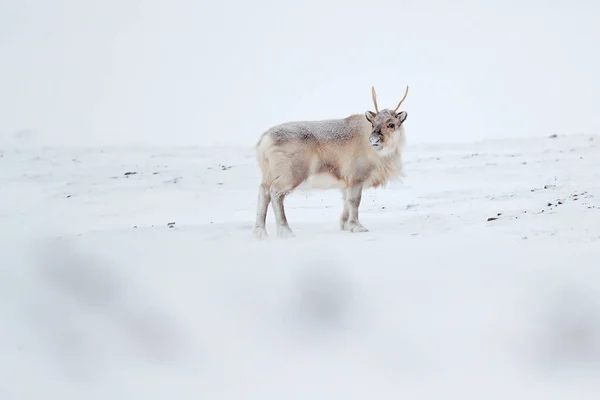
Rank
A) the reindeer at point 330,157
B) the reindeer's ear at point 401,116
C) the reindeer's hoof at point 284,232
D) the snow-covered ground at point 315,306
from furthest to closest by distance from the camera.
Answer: the reindeer's ear at point 401,116 < the reindeer's hoof at point 284,232 < the reindeer at point 330,157 < the snow-covered ground at point 315,306

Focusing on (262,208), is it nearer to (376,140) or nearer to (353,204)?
(353,204)

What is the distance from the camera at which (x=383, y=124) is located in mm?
10125

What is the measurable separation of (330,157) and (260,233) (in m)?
1.32

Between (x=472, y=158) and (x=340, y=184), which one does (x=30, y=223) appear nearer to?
(x=340, y=184)

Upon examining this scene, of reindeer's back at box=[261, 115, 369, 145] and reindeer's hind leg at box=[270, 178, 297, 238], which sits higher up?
reindeer's back at box=[261, 115, 369, 145]

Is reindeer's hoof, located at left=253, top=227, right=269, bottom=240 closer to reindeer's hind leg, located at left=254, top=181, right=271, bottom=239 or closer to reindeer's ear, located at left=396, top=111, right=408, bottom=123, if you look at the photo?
reindeer's hind leg, located at left=254, top=181, right=271, bottom=239

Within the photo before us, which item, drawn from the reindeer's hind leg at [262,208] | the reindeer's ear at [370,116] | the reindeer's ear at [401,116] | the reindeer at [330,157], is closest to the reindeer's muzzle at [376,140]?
the reindeer at [330,157]

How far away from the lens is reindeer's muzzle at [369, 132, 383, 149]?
9.92m

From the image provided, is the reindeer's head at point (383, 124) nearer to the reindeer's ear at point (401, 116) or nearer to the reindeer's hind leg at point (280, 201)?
the reindeer's ear at point (401, 116)

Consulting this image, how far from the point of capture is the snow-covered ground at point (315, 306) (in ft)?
18.6

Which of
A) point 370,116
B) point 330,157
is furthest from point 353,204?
point 370,116

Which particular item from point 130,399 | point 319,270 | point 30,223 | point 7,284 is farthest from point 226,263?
point 30,223

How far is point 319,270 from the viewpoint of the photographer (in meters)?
7.87

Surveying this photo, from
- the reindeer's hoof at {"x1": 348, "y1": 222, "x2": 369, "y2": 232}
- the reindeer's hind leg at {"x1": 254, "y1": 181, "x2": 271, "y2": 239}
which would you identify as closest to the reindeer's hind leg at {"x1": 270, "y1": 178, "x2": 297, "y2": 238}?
the reindeer's hind leg at {"x1": 254, "y1": 181, "x2": 271, "y2": 239}
